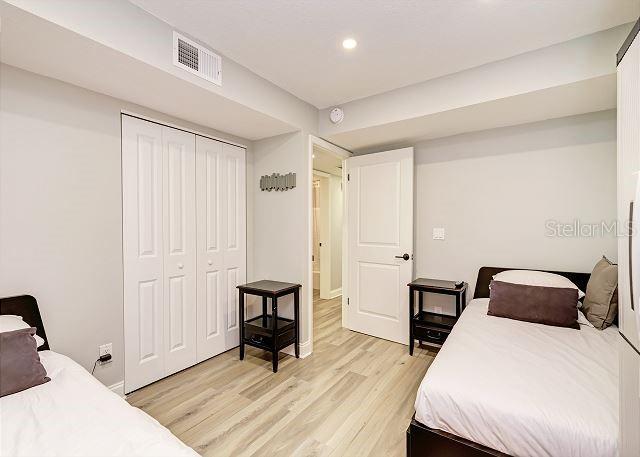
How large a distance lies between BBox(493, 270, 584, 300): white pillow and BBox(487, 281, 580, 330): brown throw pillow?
0.22ft

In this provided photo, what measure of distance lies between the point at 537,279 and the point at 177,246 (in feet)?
9.44

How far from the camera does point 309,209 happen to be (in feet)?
10.1

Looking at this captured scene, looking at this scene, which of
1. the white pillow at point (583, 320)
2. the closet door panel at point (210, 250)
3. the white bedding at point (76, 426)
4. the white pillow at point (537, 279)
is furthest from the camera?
the closet door panel at point (210, 250)

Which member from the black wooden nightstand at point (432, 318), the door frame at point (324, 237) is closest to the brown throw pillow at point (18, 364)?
the black wooden nightstand at point (432, 318)

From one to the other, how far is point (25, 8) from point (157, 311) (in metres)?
2.00

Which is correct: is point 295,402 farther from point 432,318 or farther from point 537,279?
point 537,279

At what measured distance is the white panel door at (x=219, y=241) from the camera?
9.34ft

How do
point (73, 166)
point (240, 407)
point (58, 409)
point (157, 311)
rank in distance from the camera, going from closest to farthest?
point (58, 409)
point (73, 166)
point (240, 407)
point (157, 311)

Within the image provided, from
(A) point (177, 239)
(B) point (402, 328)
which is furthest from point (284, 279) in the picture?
(B) point (402, 328)

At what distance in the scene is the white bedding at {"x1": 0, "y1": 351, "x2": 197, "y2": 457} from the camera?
966mm

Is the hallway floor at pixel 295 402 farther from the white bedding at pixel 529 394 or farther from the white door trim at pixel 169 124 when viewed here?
the white door trim at pixel 169 124

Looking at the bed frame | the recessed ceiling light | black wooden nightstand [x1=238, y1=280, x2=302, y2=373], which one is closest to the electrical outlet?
black wooden nightstand [x1=238, y1=280, x2=302, y2=373]

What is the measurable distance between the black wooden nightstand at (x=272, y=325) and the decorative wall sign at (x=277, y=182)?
3.14ft

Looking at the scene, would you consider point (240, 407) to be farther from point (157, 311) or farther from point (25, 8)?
point (25, 8)
